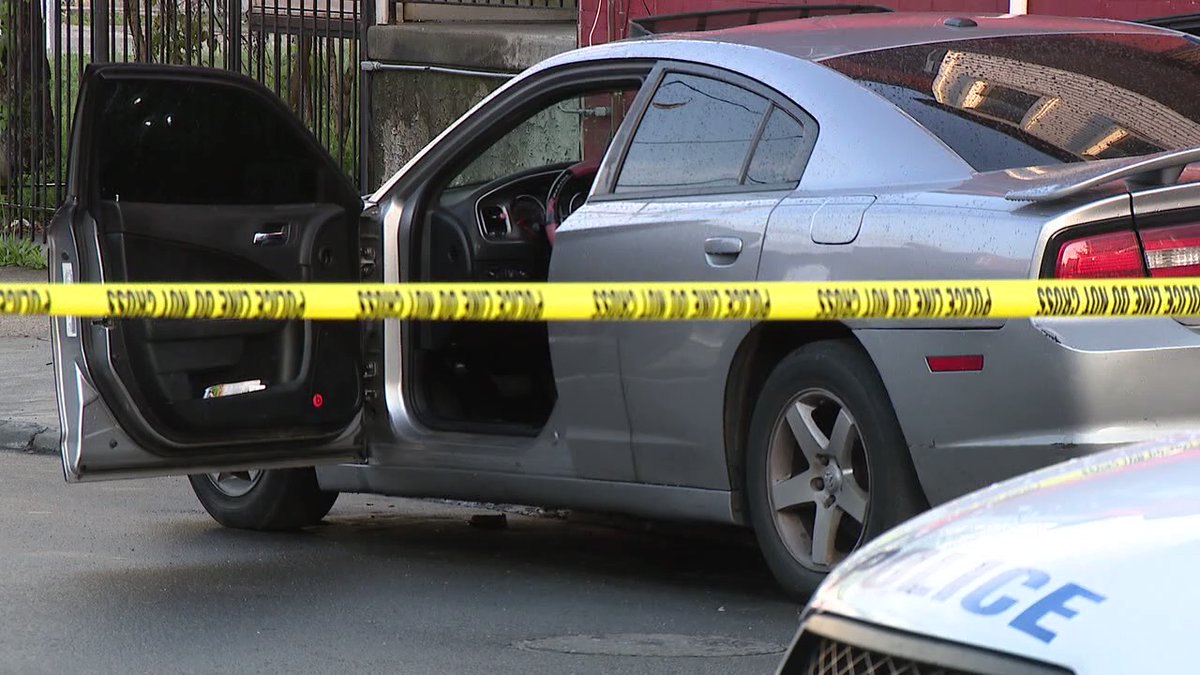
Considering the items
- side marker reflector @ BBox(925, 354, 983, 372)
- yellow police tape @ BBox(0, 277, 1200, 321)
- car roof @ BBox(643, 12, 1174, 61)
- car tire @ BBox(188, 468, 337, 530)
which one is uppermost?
car roof @ BBox(643, 12, 1174, 61)

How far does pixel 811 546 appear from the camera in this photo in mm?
5297

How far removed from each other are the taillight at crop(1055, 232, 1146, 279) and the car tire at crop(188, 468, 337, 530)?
3082 mm

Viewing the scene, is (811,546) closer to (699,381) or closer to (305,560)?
(699,381)

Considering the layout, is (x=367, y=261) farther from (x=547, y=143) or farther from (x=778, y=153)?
(x=547, y=143)

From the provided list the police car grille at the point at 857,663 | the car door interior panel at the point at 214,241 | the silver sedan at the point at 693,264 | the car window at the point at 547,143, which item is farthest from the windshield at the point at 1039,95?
the car window at the point at 547,143

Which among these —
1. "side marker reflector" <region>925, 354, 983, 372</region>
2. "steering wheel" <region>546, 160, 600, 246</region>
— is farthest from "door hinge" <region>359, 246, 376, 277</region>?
"side marker reflector" <region>925, 354, 983, 372</region>

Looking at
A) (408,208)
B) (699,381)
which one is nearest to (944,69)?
(699,381)

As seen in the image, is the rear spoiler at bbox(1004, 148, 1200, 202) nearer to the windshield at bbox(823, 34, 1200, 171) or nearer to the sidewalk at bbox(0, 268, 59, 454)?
the windshield at bbox(823, 34, 1200, 171)

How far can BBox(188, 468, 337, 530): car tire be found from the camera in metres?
6.87

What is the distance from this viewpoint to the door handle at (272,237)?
6.29 m

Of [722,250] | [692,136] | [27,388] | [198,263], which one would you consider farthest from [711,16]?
[27,388]

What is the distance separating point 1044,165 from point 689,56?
120 cm

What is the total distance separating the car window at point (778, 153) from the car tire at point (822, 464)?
0.49 metres

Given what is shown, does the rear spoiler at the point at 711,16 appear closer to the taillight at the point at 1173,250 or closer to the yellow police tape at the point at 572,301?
the taillight at the point at 1173,250
